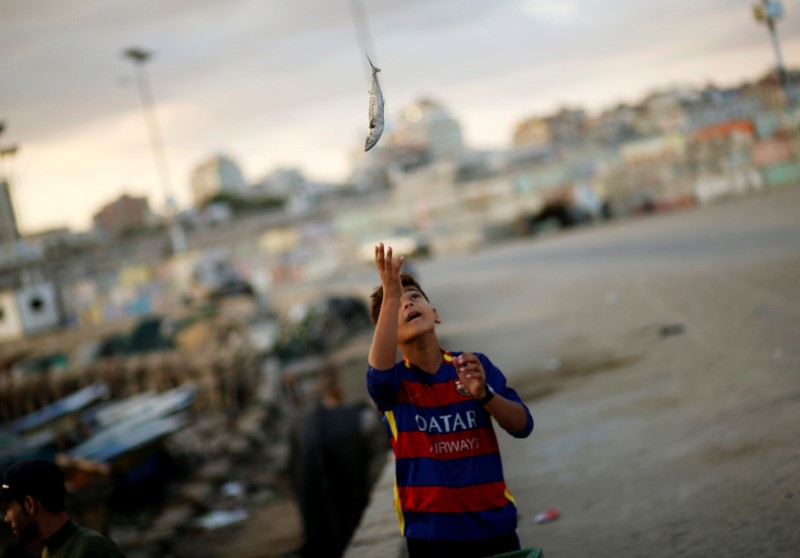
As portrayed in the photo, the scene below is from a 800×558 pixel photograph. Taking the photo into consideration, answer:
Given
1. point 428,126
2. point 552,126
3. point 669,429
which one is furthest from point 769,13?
point 428,126

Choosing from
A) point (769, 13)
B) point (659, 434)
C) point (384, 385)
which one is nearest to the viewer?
point (384, 385)

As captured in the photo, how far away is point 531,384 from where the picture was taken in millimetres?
9977

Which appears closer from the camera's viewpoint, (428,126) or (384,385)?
(384,385)

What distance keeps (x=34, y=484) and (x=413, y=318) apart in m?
1.38

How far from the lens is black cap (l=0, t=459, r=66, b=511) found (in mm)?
3018

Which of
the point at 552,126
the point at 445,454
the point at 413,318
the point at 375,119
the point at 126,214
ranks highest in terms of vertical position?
the point at 552,126

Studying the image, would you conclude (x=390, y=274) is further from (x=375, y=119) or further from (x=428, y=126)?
(x=428, y=126)

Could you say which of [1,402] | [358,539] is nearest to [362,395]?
[358,539]

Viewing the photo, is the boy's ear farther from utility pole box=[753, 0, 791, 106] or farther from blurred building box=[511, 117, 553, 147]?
blurred building box=[511, 117, 553, 147]

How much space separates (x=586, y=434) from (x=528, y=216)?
4054 centimetres

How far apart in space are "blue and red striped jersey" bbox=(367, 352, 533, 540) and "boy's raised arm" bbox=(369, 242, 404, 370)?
2.8 inches

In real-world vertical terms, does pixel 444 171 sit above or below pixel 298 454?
above

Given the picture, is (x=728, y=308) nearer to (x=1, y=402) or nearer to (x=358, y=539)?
(x=358, y=539)

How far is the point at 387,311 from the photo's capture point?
8.94 ft
